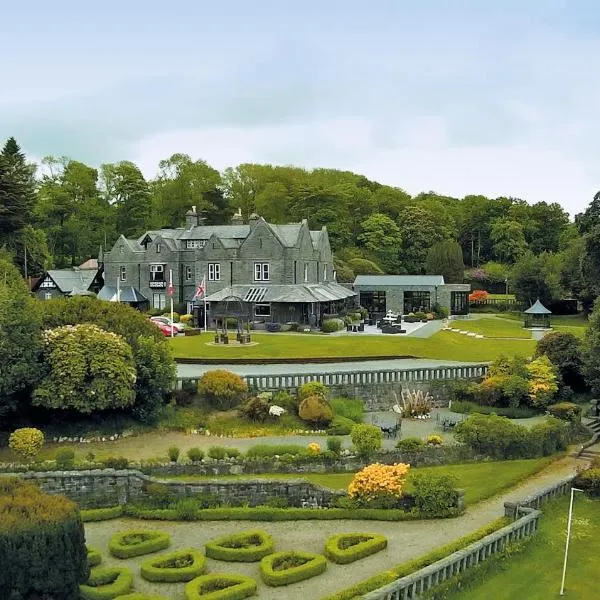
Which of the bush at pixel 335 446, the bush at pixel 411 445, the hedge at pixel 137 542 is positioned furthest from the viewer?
the bush at pixel 411 445

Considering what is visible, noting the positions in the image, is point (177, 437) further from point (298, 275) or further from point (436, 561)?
point (298, 275)

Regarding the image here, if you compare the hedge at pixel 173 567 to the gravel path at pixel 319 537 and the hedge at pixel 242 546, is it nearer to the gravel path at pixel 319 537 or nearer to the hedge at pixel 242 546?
the gravel path at pixel 319 537

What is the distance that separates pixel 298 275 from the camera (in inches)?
2416

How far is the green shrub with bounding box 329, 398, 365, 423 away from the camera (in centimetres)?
3372

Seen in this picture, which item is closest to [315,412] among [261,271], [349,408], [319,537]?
[349,408]

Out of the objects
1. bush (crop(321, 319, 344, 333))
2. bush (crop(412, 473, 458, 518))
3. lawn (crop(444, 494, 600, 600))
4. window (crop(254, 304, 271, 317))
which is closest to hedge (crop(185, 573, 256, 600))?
lawn (crop(444, 494, 600, 600))

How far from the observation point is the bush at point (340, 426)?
102 ft

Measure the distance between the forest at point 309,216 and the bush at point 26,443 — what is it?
5547cm

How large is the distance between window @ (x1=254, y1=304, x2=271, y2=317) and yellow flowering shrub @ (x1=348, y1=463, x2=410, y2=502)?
36942mm

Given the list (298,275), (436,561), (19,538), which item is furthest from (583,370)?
(298,275)

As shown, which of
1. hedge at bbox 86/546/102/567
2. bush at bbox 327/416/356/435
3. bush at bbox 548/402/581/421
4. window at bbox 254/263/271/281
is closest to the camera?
hedge at bbox 86/546/102/567

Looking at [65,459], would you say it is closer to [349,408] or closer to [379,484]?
[379,484]

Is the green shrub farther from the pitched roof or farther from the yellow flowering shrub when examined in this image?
the pitched roof

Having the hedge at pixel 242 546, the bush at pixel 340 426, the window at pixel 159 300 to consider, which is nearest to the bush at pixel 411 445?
the bush at pixel 340 426
